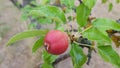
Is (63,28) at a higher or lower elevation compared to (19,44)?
higher

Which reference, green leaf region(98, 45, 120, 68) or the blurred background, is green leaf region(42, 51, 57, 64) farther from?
the blurred background

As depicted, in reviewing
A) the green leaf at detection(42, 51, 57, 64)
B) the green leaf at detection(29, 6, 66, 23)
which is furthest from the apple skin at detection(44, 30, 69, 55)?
the green leaf at detection(42, 51, 57, 64)

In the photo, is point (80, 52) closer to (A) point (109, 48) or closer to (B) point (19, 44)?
(A) point (109, 48)

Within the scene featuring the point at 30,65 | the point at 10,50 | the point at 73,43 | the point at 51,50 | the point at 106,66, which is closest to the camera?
the point at 51,50

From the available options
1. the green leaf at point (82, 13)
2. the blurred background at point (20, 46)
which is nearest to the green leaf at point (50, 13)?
the green leaf at point (82, 13)

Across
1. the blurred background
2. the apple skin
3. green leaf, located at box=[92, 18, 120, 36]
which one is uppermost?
the apple skin

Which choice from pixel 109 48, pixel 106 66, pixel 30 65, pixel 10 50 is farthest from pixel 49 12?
pixel 10 50
